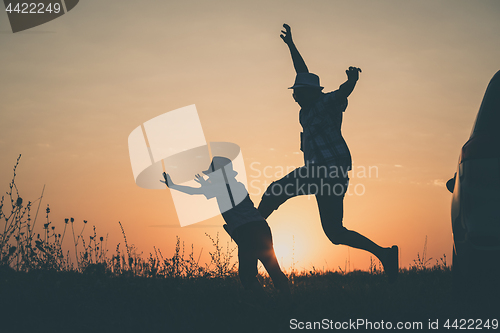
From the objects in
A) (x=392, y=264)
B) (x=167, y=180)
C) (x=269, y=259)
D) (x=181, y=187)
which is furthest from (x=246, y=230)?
(x=392, y=264)

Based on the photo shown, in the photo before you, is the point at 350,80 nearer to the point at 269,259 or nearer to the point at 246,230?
the point at 246,230

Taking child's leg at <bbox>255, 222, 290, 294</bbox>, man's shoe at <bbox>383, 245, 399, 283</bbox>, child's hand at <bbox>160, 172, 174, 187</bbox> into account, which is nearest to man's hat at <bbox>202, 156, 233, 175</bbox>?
child's hand at <bbox>160, 172, 174, 187</bbox>

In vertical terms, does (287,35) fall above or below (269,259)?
above

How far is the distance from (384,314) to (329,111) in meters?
2.08

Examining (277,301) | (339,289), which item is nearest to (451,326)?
(339,289)

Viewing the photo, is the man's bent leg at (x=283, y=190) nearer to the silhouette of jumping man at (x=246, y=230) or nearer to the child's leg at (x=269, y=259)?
the silhouette of jumping man at (x=246, y=230)

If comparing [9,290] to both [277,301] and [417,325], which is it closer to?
[277,301]

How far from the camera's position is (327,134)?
431 centimetres

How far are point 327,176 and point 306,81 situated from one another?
108cm

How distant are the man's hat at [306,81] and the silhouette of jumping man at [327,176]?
11 millimetres

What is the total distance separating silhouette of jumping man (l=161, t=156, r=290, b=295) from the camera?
3.69 metres

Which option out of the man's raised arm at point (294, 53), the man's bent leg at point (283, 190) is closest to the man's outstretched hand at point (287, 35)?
the man's raised arm at point (294, 53)

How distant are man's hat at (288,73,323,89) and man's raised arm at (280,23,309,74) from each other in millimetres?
274

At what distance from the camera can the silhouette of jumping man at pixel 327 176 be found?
4223 mm
